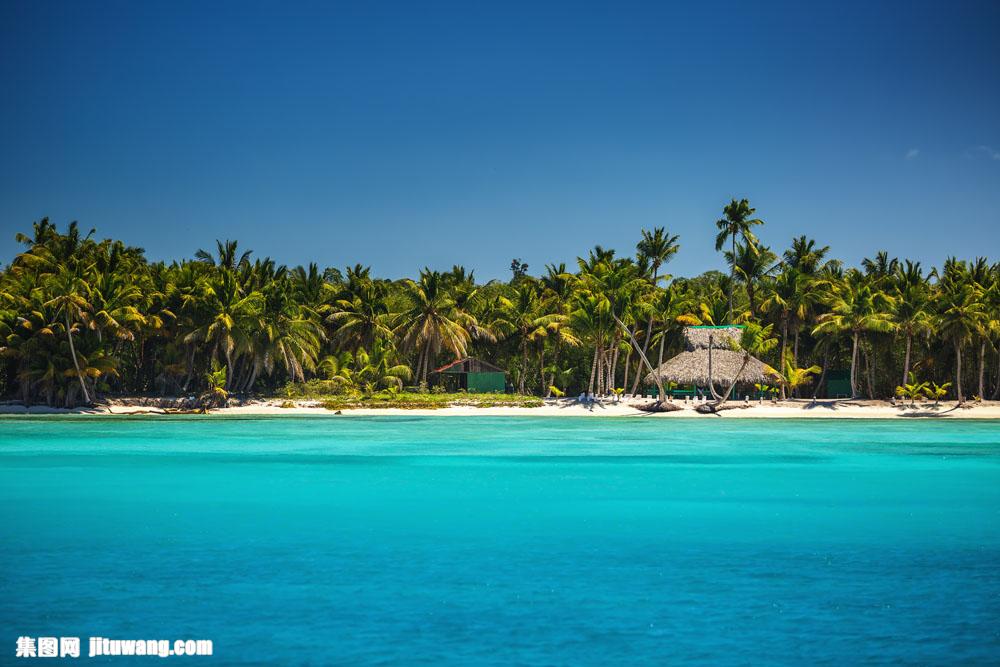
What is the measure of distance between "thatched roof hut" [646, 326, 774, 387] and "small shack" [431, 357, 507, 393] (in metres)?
8.21

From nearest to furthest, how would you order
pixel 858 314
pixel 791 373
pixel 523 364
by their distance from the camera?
pixel 791 373 → pixel 858 314 → pixel 523 364

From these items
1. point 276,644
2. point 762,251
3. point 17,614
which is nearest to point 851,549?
point 276,644

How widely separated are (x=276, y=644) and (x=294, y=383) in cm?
3804

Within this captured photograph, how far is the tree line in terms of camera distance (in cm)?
3972

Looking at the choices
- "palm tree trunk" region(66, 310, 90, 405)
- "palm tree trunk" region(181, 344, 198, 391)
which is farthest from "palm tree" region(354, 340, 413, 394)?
"palm tree trunk" region(66, 310, 90, 405)

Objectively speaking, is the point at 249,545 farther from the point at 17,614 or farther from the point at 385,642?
the point at 385,642

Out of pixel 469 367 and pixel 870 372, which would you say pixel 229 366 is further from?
pixel 870 372

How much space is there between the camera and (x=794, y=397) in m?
49.7

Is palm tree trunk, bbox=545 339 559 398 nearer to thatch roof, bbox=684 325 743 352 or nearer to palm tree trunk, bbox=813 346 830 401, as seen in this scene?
thatch roof, bbox=684 325 743 352

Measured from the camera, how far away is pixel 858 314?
42719mm

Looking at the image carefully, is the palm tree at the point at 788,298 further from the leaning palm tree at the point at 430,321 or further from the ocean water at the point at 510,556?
the ocean water at the point at 510,556

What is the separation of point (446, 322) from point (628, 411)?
1046cm

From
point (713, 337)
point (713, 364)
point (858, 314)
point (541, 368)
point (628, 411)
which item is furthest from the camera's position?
point (541, 368)

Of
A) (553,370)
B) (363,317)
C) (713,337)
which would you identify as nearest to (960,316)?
(713,337)
